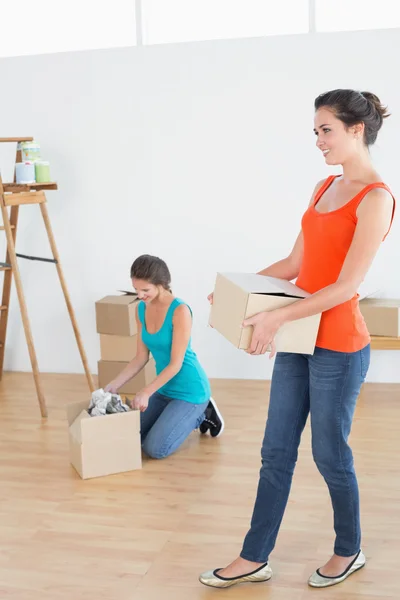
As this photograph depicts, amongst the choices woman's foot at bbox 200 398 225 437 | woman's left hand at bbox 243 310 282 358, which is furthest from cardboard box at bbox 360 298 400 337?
woman's left hand at bbox 243 310 282 358

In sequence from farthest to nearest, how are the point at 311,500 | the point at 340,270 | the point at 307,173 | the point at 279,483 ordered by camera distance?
the point at 307,173, the point at 311,500, the point at 279,483, the point at 340,270

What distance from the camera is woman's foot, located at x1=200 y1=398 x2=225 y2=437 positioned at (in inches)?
140

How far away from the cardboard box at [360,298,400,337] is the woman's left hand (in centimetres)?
222

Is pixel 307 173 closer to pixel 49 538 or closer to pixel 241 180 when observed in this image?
pixel 241 180

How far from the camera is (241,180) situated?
448 cm

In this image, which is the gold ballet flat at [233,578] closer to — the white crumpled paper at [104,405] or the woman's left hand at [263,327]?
the woman's left hand at [263,327]

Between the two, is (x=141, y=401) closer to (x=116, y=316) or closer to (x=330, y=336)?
(x=116, y=316)

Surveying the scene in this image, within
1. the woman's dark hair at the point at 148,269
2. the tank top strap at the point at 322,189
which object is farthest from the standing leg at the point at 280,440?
the woman's dark hair at the point at 148,269

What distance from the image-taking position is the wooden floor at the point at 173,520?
2289 mm

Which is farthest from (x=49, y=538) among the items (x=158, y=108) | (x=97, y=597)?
(x=158, y=108)

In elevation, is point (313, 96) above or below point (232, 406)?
above

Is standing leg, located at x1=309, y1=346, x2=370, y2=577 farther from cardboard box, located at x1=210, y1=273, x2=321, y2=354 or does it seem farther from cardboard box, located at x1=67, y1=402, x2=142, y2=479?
cardboard box, located at x1=67, y1=402, x2=142, y2=479

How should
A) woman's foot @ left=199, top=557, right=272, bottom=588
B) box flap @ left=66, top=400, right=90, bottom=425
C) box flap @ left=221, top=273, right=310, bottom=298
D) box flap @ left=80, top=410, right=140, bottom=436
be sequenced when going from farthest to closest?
box flap @ left=66, top=400, right=90, bottom=425, box flap @ left=80, top=410, right=140, bottom=436, woman's foot @ left=199, top=557, right=272, bottom=588, box flap @ left=221, top=273, right=310, bottom=298

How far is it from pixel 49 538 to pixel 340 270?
1366 mm
